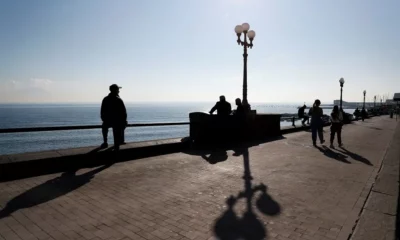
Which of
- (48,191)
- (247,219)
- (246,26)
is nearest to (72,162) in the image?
(48,191)

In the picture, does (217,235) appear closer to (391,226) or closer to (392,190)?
(391,226)

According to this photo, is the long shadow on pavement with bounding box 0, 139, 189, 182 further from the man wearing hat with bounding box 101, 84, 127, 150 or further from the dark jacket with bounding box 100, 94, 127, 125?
the dark jacket with bounding box 100, 94, 127, 125

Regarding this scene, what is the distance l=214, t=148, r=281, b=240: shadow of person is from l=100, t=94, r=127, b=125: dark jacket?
4023mm

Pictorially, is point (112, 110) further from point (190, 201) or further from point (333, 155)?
point (333, 155)

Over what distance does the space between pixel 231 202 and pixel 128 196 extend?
1.77 metres

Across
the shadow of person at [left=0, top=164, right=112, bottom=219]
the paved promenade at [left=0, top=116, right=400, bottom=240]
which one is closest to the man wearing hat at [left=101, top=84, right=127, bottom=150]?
the paved promenade at [left=0, top=116, right=400, bottom=240]

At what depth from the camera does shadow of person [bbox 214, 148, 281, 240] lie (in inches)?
133

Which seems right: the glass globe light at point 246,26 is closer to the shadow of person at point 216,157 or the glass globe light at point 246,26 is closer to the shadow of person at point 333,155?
the shadow of person at point 333,155

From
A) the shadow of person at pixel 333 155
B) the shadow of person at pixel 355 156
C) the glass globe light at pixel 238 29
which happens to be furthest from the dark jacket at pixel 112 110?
the glass globe light at pixel 238 29

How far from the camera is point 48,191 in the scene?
4.83 m

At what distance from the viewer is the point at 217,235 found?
3348 millimetres

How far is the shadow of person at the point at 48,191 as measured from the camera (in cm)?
413

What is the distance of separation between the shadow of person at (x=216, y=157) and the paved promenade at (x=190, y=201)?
247 millimetres

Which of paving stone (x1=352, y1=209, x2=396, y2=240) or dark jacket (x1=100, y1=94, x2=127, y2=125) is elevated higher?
dark jacket (x1=100, y1=94, x2=127, y2=125)
